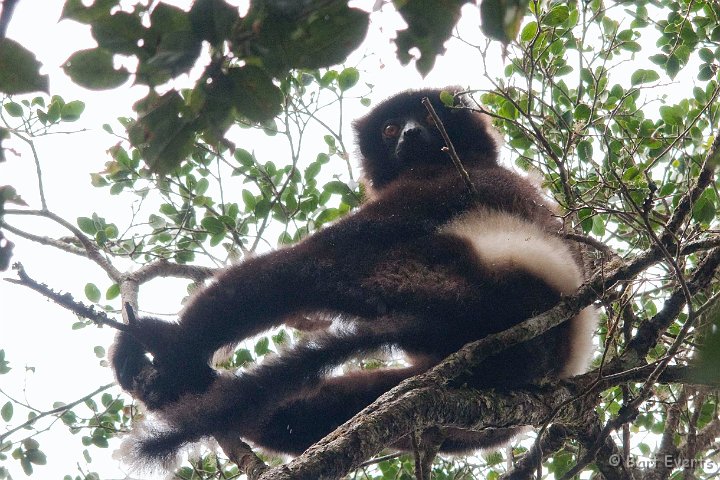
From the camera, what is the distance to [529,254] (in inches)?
147

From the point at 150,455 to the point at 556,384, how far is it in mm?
2002

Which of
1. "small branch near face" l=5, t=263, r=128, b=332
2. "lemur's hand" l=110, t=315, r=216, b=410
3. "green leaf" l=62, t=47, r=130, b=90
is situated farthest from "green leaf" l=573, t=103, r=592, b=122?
"green leaf" l=62, t=47, r=130, b=90

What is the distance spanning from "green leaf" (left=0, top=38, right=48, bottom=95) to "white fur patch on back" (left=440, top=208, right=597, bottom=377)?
8.74ft

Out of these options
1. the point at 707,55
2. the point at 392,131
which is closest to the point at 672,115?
the point at 707,55

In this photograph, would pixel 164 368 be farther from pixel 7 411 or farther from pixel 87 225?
pixel 7 411

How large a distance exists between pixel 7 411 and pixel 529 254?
3543 mm

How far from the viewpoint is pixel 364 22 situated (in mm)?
1325

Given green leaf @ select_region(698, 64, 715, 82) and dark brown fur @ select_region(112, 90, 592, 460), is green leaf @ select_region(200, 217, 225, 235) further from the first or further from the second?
green leaf @ select_region(698, 64, 715, 82)

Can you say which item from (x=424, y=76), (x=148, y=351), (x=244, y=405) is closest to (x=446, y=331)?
(x=244, y=405)

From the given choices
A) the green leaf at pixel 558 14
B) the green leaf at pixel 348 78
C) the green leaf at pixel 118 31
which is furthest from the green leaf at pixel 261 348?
the green leaf at pixel 118 31

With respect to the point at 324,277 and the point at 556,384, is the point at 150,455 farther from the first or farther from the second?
the point at 556,384

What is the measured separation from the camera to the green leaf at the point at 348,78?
493 centimetres

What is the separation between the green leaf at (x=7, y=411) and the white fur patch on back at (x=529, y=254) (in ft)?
10.2

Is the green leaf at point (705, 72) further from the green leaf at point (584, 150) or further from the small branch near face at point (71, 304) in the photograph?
the small branch near face at point (71, 304)
